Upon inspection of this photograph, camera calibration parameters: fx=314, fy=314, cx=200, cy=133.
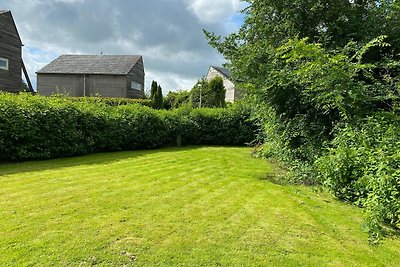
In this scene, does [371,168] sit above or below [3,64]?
below

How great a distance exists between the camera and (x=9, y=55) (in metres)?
19.5

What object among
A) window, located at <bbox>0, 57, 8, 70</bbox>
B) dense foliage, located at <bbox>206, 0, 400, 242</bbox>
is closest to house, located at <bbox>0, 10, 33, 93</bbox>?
window, located at <bbox>0, 57, 8, 70</bbox>

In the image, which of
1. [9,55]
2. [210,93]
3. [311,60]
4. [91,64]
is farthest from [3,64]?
[311,60]

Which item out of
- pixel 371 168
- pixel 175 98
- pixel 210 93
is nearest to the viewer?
pixel 371 168

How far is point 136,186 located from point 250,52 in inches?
194

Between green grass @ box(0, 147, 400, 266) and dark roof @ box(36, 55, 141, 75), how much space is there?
981 inches

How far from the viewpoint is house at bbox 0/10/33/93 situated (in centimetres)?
1889

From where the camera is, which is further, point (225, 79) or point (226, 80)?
point (226, 80)

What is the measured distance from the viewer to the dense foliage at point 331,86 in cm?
489

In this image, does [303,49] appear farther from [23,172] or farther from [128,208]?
[23,172]

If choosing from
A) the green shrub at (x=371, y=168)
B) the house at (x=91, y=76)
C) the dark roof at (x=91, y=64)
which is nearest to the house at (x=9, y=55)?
the house at (x=91, y=76)

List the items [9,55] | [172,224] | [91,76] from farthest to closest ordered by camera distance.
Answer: [91,76] < [9,55] < [172,224]

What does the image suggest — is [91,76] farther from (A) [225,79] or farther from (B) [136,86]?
(A) [225,79]

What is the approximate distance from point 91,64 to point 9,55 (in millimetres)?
11444
